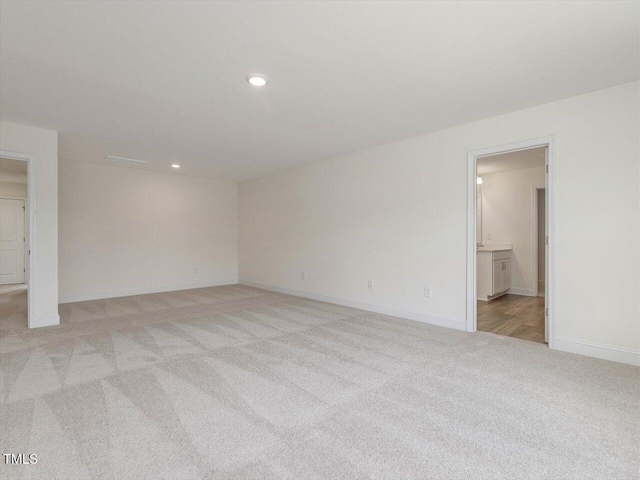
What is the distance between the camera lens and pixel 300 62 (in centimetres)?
252

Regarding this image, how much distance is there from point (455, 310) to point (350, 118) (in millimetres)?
2696

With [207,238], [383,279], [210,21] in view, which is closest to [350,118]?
[210,21]

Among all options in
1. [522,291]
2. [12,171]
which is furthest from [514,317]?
[12,171]

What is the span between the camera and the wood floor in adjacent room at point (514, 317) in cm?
386

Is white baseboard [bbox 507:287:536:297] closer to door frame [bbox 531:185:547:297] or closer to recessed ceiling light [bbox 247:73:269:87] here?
door frame [bbox 531:185:547:297]

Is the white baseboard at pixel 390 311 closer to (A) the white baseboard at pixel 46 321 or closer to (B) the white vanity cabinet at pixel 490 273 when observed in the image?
→ (B) the white vanity cabinet at pixel 490 273

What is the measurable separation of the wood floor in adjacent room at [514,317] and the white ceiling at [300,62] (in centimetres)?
259

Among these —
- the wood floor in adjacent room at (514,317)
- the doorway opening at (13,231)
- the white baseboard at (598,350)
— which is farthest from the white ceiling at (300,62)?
the doorway opening at (13,231)

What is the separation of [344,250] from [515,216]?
3.83 metres

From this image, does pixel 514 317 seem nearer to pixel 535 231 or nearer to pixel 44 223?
pixel 535 231

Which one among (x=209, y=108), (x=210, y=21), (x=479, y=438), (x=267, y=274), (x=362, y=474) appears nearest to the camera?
(x=362, y=474)

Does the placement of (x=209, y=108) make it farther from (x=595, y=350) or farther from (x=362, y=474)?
(x=595, y=350)

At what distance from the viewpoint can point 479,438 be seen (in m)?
1.83

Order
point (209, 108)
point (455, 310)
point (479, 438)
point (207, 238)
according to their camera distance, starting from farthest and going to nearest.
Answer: point (207, 238)
point (455, 310)
point (209, 108)
point (479, 438)
